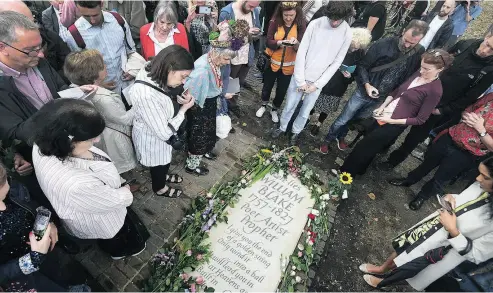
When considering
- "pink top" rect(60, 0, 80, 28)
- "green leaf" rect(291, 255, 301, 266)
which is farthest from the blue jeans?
"pink top" rect(60, 0, 80, 28)

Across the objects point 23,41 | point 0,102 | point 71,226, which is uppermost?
point 23,41

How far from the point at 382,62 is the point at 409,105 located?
742 mm

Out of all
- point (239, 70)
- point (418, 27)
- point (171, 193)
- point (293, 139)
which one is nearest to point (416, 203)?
point (293, 139)

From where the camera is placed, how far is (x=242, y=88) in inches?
230

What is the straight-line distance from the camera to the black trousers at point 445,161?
3.79m

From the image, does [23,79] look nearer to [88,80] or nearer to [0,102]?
[0,102]

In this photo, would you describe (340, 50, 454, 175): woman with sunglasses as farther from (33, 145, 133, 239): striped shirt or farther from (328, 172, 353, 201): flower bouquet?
(33, 145, 133, 239): striped shirt

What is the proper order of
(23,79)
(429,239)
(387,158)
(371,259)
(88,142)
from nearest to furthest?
1. (88,142)
2. (23,79)
3. (429,239)
4. (371,259)
5. (387,158)

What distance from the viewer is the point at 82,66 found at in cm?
255

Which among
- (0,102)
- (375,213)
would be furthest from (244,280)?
(0,102)

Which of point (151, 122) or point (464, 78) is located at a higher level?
point (464, 78)

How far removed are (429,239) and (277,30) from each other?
3.20 m

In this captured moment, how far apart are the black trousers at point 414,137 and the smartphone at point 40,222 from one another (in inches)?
187

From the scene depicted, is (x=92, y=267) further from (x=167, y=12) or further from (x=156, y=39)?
(x=167, y=12)
